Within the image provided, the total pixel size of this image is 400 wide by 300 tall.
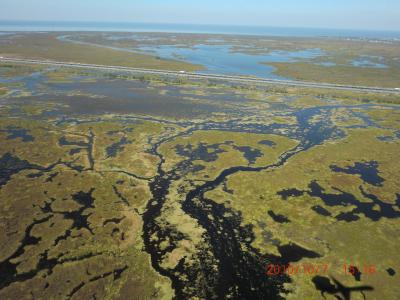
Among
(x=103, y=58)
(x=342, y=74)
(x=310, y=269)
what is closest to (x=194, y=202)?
(x=310, y=269)

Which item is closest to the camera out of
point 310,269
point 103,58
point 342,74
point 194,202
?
point 310,269

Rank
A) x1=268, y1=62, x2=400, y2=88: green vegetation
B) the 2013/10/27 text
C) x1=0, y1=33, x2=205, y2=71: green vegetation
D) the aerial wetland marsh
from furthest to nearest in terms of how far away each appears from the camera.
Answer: x1=0, y1=33, x2=205, y2=71: green vegetation
x1=268, y1=62, x2=400, y2=88: green vegetation
the 2013/10/27 text
the aerial wetland marsh

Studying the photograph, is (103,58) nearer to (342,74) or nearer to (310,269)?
(342,74)

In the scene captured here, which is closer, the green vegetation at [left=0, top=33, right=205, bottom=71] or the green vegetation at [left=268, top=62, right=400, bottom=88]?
the green vegetation at [left=268, top=62, right=400, bottom=88]

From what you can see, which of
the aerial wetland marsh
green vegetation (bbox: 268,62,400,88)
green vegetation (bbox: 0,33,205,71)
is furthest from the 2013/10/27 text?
green vegetation (bbox: 0,33,205,71)

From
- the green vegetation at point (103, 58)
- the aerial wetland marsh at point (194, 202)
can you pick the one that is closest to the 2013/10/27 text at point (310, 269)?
the aerial wetland marsh at point (194, 202)

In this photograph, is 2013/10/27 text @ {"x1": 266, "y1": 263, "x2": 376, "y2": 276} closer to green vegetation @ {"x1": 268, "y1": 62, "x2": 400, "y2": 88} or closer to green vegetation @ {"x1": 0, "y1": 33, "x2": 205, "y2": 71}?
green vegetation @ {"x1": 268, "y1": 62, "x2": 400, "y2": 88}

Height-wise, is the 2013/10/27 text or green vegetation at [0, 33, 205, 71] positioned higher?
the 2013/10/27 text

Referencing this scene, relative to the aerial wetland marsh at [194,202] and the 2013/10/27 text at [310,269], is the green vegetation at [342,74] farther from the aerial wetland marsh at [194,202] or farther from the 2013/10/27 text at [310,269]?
the 2013/10/27 text at [310,269]

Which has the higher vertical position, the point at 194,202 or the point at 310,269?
the point at 310,269
